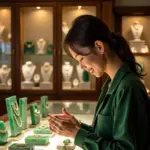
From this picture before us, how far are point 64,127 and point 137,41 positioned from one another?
3.12m

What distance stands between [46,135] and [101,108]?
55 centimetres

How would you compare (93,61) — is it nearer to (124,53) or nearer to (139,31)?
(124,53)

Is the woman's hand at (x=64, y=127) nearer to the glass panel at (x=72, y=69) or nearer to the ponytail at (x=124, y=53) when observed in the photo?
the ponytail at (x=124, y=53)

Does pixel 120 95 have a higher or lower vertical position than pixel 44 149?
higher

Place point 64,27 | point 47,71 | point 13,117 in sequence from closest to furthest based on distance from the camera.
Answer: point 13,117 < point 64,27 < point 47,71

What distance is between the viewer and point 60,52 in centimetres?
416

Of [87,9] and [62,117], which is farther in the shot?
[87,9]

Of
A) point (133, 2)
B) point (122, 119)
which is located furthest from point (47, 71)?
point (122, 119)

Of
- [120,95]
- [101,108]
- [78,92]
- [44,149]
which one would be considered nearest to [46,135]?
[44,149]

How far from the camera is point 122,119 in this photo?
41.9 inches

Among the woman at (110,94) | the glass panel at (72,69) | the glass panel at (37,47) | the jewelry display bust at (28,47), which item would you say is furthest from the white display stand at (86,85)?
the woman at (110,94)

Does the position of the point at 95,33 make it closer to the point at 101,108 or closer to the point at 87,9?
the point at 101,108

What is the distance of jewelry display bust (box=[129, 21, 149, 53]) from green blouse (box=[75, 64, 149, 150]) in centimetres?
304

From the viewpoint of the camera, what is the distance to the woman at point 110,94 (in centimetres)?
107
